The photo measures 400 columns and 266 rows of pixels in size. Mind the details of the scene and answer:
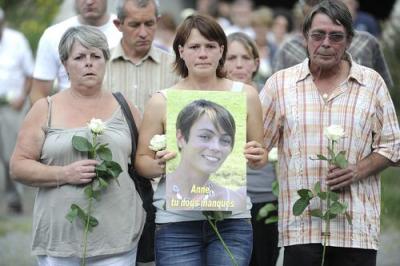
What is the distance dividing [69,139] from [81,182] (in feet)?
0.81

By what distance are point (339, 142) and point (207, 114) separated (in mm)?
802

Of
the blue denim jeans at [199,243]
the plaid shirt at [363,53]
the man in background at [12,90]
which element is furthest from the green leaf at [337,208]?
the man in background at [12,90]

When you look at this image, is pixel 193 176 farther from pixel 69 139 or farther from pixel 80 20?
pixel 80 20

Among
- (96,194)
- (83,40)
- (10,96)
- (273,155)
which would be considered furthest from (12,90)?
(96,194)

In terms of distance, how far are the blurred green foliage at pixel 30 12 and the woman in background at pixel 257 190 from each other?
15.4 m

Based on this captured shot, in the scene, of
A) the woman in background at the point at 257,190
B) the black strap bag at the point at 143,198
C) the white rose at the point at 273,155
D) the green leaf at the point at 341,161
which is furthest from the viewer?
the woman in background at the point at 257,190

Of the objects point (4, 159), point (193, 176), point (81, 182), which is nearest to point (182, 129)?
point (193, 176)

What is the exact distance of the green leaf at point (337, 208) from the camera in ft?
19.3

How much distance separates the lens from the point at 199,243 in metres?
5.98

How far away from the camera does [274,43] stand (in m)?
17.4

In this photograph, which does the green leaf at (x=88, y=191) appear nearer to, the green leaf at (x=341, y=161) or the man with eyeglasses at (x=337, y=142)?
the man with eyeglasses at (x=337, y=142)

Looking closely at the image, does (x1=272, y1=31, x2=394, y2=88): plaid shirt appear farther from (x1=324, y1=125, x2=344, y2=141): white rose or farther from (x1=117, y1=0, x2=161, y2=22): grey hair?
(x1=324, y1=125, x2=344, y2=141): white rose

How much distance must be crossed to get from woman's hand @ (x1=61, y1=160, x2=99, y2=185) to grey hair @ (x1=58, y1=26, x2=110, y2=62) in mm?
633

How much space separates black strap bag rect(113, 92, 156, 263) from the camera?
20.4ft
